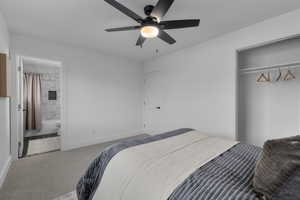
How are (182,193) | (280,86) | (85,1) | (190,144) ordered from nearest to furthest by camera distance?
1. (182,193)
2. (190,144)
3. (85,1)
4. (280,86)

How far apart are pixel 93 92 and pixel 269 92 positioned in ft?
13.0

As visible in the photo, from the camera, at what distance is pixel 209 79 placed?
3.14m

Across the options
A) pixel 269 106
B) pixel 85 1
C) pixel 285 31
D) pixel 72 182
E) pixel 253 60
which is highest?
pixel 85 1

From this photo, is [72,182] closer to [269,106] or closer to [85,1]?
→ [85,1]

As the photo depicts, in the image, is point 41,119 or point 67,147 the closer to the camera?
point 67,147

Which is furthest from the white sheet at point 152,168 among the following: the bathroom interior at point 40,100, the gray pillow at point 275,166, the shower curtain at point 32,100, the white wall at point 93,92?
the shower curtain at point 32,100

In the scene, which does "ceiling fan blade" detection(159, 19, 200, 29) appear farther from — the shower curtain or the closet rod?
the shower curtain

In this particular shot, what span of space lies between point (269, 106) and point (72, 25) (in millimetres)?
3905

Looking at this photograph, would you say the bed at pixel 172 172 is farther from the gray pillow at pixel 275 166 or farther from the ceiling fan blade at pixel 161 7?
the ceiling fan blade at pixel 161 7

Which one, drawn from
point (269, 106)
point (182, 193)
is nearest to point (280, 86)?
point (269, 106)

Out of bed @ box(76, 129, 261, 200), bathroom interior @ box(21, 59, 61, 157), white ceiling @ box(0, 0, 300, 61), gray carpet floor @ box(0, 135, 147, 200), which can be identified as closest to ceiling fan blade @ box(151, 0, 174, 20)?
white ceiling @ box(0, 0, 300, 61)

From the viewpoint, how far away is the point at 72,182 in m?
2.06

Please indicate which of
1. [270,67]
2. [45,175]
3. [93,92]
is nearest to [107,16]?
[93,92]

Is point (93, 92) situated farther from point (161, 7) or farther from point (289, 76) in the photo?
point (289, 76)
